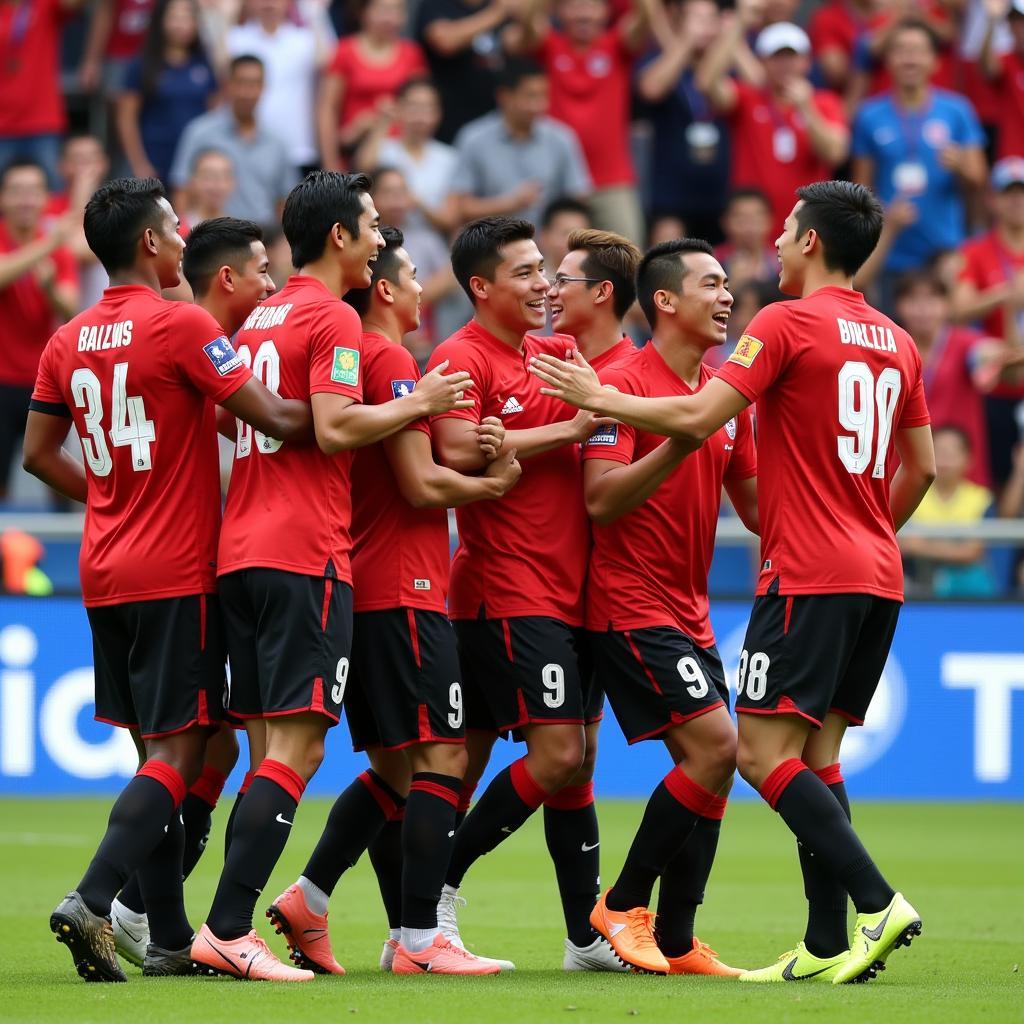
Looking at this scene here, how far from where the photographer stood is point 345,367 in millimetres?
6266

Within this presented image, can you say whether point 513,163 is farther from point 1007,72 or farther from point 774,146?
point 1007,72

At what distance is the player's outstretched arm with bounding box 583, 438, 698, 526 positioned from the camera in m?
6.47

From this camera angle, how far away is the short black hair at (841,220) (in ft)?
20.9

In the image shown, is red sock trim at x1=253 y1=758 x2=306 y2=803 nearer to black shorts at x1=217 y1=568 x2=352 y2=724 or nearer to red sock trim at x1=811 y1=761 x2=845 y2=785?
black shorts at x1=217 y1=568 x2=352 y2=724

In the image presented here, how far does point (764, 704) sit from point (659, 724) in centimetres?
50

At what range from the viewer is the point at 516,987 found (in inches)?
239

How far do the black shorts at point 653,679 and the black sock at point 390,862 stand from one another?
0.97m

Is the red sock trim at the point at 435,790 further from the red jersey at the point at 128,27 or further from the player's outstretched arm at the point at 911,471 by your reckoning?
the red jersey at the point at 128,27

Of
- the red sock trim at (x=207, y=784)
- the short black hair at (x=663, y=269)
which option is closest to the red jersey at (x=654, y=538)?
the short black hair at (x=663, y=269)

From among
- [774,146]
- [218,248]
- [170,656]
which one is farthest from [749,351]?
[774,146]

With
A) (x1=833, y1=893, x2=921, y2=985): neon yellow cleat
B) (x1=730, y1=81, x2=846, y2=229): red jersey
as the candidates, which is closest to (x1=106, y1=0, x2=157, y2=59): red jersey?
(x1=730, y1=81, x2=846, y2=229): red jersey

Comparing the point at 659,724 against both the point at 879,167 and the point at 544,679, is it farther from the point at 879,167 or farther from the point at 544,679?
the point at 879,167

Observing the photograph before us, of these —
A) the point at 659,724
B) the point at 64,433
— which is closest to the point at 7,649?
the point at 64,433

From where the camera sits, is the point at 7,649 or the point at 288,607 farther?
the point at 7,649
